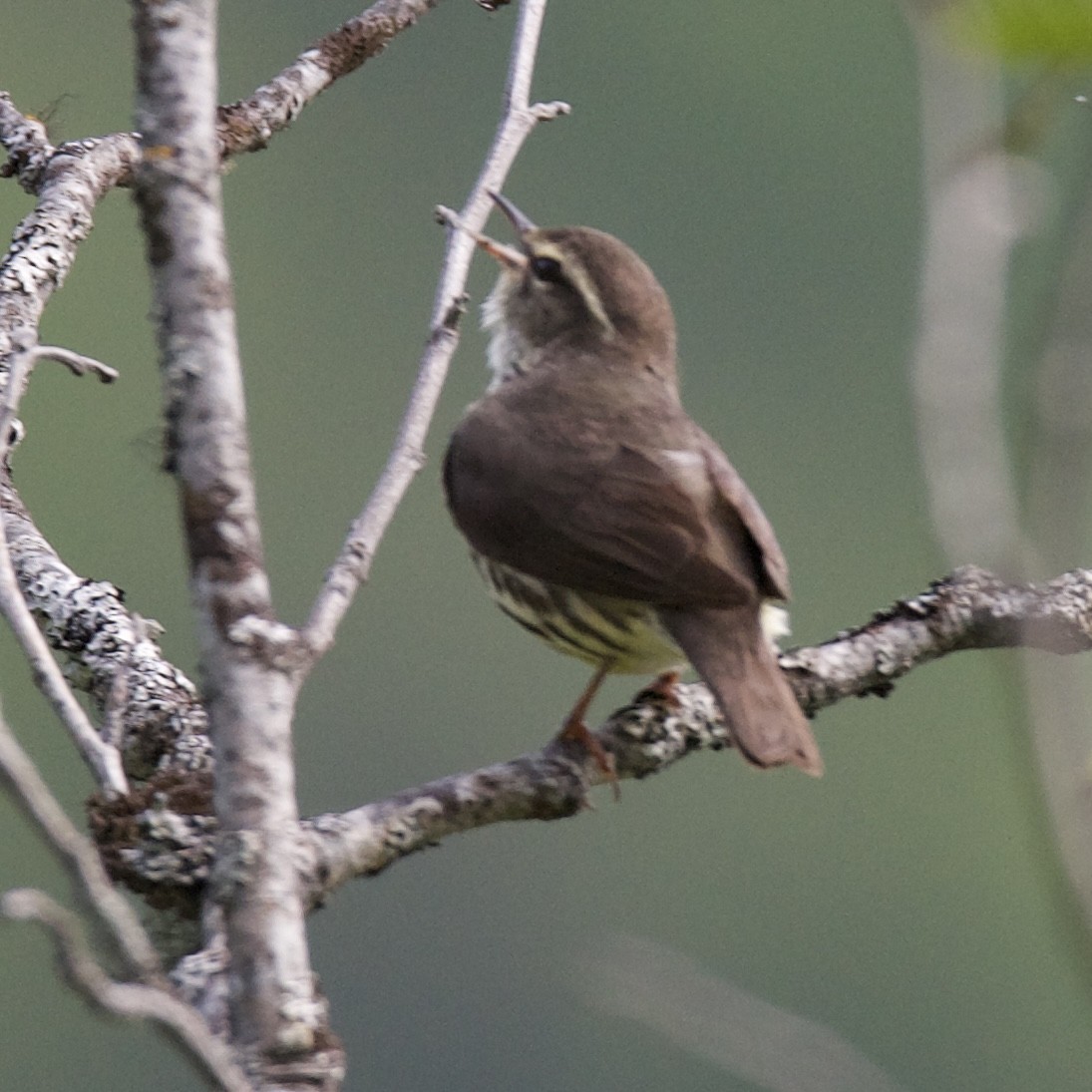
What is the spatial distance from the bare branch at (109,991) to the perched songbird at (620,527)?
2118mm

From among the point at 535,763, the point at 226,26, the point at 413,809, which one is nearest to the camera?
the point at 413,809

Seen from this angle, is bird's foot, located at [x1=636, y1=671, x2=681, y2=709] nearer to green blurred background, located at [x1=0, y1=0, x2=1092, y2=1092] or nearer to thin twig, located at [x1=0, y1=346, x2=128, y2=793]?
thin twig, located at [x1=0, y1=346, x2=128, y2=793]

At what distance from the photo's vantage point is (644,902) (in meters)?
28.9

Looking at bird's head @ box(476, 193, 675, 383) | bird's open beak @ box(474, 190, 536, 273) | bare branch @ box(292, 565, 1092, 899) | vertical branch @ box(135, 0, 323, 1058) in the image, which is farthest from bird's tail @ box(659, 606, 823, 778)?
vertical branch @ box(135, 0, 323, 1058)

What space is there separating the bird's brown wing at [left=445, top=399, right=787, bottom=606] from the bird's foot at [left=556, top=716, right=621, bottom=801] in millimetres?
472

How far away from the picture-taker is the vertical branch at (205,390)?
2695 millimetres

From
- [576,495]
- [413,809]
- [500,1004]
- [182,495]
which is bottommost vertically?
[500,1004]

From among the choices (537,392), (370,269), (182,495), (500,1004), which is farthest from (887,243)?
(182,495)

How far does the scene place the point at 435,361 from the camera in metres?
3.94

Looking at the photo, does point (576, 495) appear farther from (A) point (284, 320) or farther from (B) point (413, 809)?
(A) point (284, 320)

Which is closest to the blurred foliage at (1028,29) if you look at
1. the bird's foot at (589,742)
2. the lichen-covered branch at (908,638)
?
the bird's foot at (589,742)

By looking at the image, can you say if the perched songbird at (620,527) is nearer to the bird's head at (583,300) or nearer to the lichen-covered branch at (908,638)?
the bird's head at (583,300)

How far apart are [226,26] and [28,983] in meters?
19.5

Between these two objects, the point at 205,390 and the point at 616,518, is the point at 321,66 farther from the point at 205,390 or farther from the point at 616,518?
the point at 205,390
